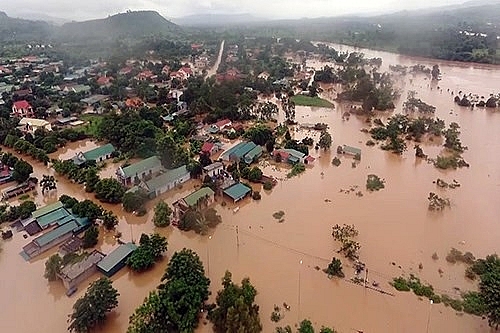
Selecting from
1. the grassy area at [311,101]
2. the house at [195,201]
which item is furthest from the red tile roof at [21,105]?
the grassy area at [311,101]

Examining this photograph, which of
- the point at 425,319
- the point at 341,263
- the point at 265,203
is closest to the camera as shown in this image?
the point at 425,319

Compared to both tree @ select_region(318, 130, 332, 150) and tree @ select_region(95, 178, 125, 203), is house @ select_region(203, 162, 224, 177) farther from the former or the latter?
tree @ select_region(318, 130, 332, 150)

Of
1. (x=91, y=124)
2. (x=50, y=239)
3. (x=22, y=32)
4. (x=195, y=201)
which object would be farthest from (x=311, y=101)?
(x=22, y=32)

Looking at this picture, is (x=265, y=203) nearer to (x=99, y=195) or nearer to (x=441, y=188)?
(x=99, y=195)

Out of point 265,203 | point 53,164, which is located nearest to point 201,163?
point 265,203

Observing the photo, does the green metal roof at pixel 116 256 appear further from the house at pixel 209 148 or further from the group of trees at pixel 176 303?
the house at pixel 209 148

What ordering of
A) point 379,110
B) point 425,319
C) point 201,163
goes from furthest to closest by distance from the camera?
point 379,110, point 201,163, point 425,319
